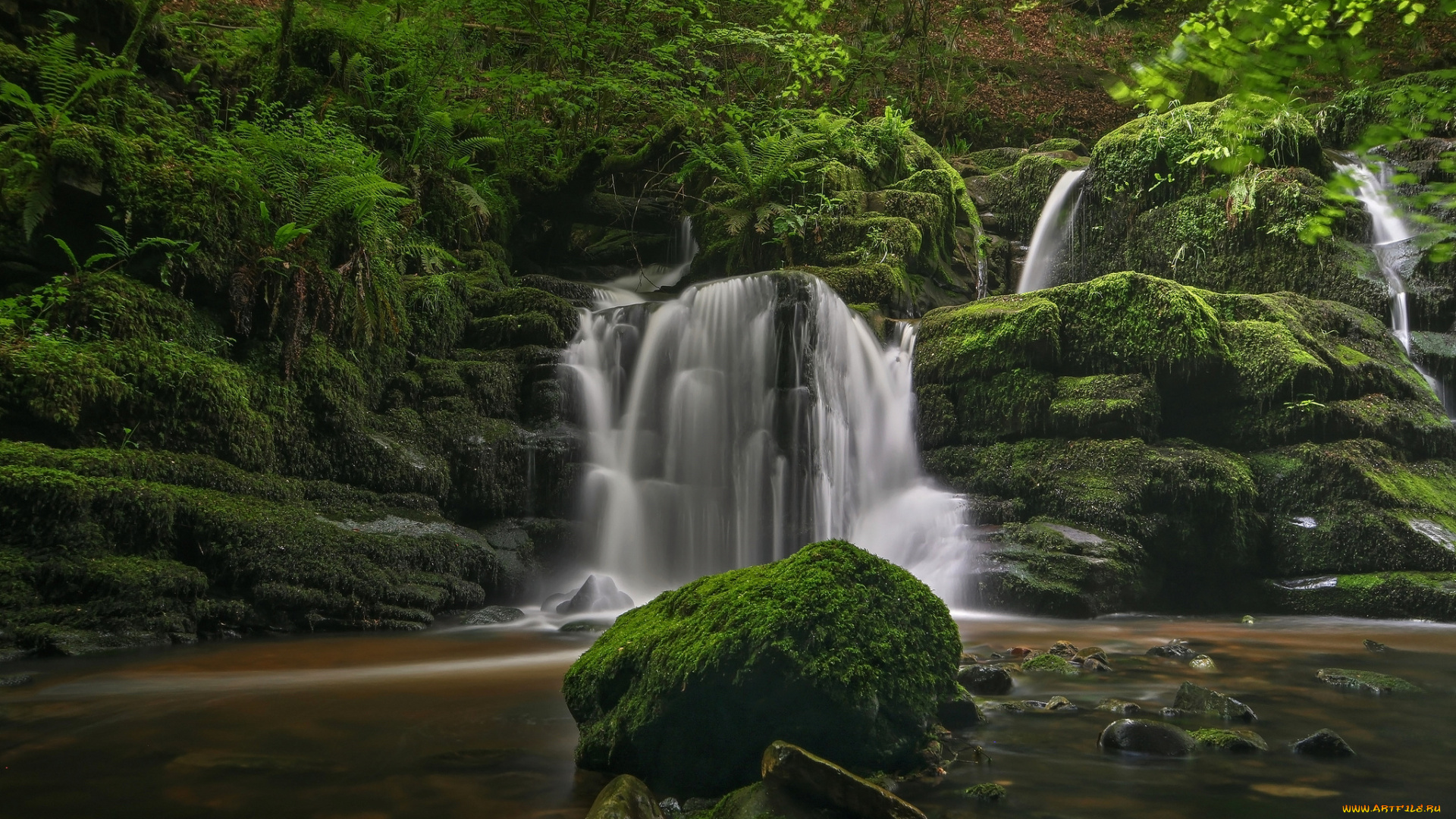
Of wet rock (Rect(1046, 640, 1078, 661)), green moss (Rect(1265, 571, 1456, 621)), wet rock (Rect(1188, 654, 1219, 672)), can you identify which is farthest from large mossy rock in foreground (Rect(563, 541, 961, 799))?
green moss (Rect(1265, 571, 1456, 621))

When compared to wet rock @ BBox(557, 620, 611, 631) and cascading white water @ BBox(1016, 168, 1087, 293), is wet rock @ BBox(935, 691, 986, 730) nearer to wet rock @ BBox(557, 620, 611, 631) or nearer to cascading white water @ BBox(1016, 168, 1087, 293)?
wet rock @ BBox(557, 620, 611, 631)

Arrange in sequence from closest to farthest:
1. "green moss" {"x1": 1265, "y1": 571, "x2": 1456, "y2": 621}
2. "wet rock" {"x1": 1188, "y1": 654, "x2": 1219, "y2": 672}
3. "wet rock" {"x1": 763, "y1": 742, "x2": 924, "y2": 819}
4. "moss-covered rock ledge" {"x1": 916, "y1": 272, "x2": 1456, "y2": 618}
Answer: "wet rock" {"x1": 763, "y1": 742, "x2": 924, "y2": 819}
"wet rock" {"x1": 1188, "y1": 654, "x2": 1219, "y2": 672}
"green moss" {"x1": 1265, "y1": 571, "x2": 1456, "y2": 621}
"moss-covered rock ledge" {"x1": 916, "y1": 272, "x2": 1456, "y2": 618}

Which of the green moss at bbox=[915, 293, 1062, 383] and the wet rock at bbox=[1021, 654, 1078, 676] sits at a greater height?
the green moss at bbox=[915, 293, 1062, 383]

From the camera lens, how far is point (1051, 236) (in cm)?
1340

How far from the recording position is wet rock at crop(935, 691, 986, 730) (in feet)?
11.8

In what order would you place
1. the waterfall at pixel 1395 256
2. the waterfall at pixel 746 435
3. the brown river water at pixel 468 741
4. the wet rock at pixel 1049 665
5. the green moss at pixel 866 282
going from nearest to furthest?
the brown river water at pixel 468 741 < the wet rock at pixel 1049 665 < the waterfall at pixel 746 435 < the waterfall at pixel 1395 256 < the green moss at pixel 866 282

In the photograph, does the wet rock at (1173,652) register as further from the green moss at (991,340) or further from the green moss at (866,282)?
the green moss at (866,282)

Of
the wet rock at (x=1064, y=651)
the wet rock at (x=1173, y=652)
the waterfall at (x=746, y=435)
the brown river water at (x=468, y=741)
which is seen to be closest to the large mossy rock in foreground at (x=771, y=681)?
the brown river water at (x=468, y=741)

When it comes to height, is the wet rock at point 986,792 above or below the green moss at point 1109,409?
below

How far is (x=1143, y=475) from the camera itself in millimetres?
8344

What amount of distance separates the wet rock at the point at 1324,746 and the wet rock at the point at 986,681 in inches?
50.8

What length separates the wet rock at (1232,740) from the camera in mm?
3271

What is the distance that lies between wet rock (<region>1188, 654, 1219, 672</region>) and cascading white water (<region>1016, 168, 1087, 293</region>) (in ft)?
28.5

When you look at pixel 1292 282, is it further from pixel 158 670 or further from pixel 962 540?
pixel 158 670
